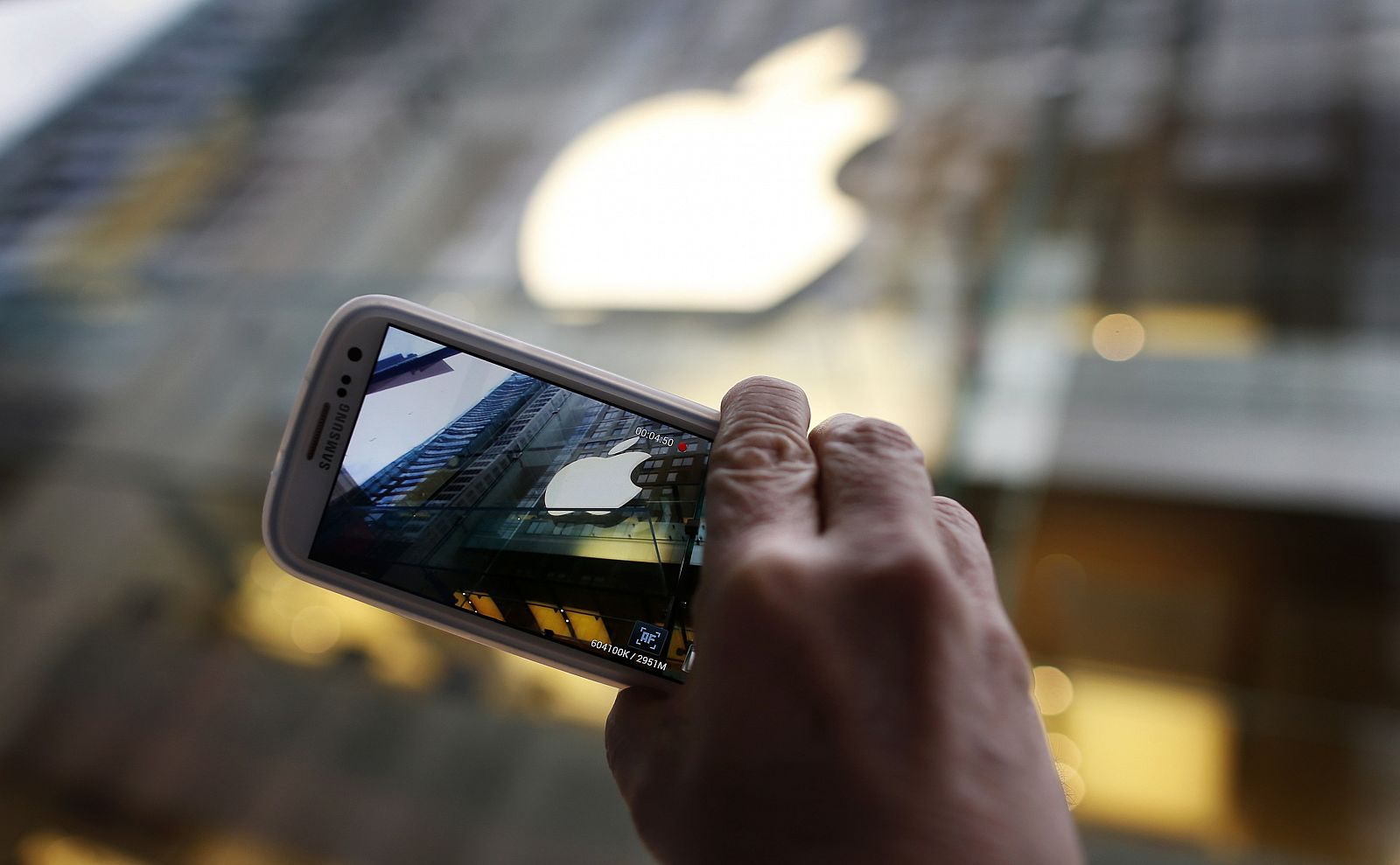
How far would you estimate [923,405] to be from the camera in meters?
0.87

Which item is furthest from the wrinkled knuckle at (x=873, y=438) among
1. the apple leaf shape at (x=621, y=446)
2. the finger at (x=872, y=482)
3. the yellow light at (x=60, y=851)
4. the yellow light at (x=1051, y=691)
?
the yellow light at (x=60, y=851)

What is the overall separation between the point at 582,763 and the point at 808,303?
0.63 m

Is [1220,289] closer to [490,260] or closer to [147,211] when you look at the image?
[490,260]

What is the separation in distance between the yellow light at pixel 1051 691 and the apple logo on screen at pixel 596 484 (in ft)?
2.93

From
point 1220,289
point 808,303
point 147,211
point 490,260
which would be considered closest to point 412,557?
point 808,303

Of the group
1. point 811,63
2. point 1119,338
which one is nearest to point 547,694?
point 1119,338

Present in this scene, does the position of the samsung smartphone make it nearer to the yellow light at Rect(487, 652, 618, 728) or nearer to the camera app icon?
the camera app icon

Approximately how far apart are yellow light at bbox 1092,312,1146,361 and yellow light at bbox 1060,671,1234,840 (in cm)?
50

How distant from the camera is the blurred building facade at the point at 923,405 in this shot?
92 centimetres

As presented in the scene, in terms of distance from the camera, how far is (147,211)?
148 centimetres

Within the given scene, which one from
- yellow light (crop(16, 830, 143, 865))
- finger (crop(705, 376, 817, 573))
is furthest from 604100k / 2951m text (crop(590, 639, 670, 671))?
yellow light (crop(16, 830, 143, 865))

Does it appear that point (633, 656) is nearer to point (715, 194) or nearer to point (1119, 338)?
point (715, 194)

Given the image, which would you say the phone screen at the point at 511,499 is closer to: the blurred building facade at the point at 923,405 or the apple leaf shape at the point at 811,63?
the blurred building facade at the point at 923,405

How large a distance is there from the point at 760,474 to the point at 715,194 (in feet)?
3.13
